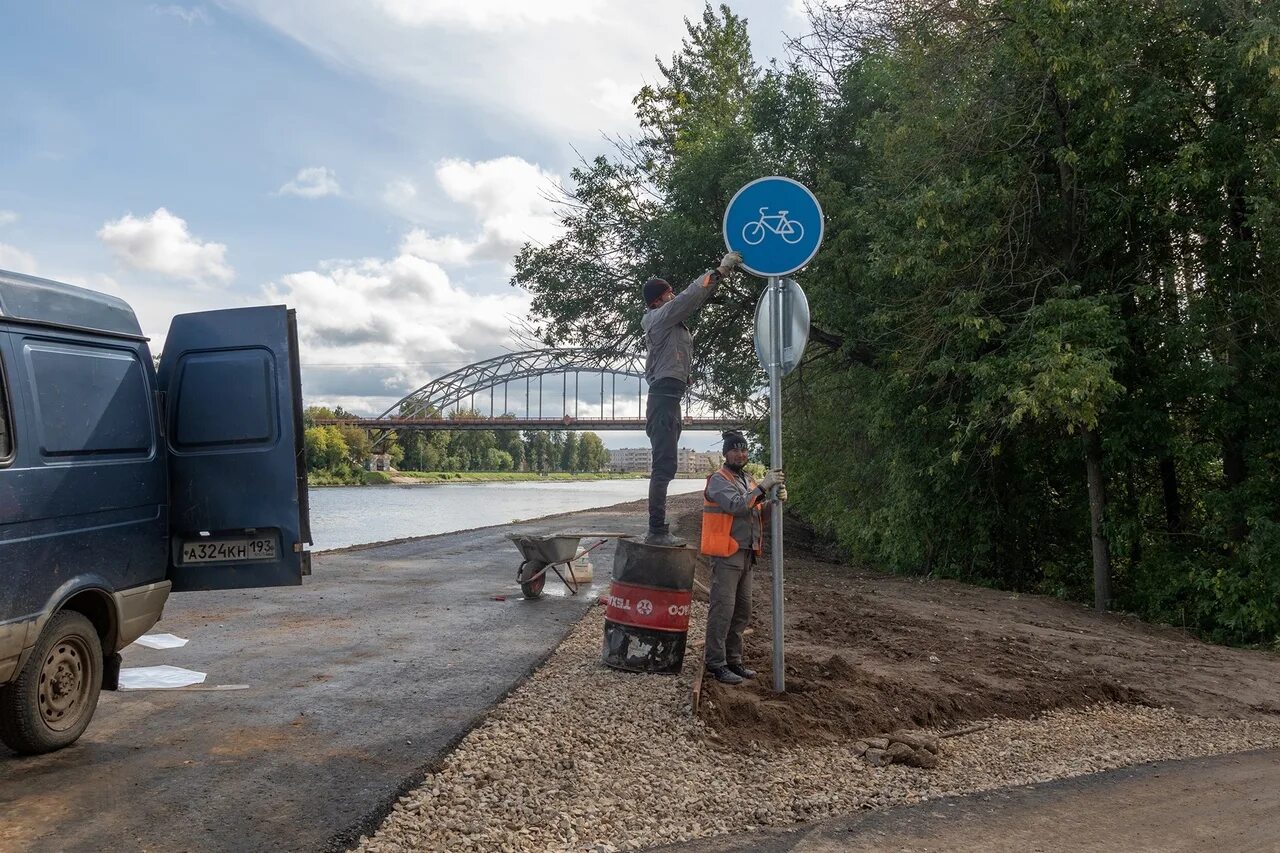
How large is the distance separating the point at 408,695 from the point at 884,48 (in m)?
14.4

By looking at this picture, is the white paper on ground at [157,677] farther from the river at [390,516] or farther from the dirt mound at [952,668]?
the river at [390,516]

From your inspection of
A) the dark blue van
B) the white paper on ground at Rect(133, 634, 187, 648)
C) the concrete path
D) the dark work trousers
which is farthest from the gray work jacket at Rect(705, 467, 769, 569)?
the white paper on ground at Rect(133, 634, 187, 648)

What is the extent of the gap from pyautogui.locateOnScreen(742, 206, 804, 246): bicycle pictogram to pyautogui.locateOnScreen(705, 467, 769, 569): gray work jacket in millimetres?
1491

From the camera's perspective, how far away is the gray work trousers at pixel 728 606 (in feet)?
20.0

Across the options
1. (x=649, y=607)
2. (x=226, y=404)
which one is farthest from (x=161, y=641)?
(x=649, y=607)

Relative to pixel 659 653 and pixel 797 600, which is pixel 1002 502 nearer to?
pixel 797 600

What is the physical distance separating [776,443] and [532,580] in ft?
16.6

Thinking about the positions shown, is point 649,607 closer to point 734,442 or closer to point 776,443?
point 734,442

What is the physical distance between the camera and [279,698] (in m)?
6.01

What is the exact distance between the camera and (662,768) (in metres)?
4.78

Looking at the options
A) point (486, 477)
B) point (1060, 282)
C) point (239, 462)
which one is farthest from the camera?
point (486, 477)

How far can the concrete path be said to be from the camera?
13.2ft

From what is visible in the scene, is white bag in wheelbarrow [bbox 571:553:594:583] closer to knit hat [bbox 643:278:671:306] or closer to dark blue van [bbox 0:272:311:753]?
knit hat [bbox 643:278:671:306]

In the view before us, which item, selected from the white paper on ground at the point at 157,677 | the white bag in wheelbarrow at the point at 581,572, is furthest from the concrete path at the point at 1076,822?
the white bag in wheelbarrow at the point at 581,572
